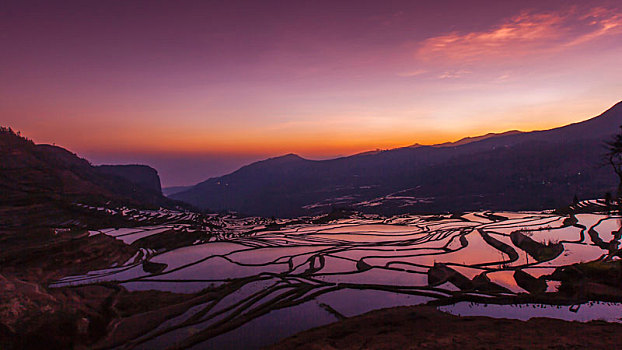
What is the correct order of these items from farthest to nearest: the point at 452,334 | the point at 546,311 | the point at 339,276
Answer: the point at 339,276 < the point at 546,311 < the point at 452,334

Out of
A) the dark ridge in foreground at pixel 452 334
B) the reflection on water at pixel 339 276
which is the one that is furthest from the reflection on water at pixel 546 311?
the dark ridge in foreground at pixel 452 334

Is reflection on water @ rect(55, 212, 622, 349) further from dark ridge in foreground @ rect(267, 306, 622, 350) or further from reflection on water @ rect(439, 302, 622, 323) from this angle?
dark ridge in foreground @ rect(267, 306, 622, 350)

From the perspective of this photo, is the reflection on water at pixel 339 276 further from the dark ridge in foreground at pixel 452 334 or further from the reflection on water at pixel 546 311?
the dark ridge in foreground at pixel 452 334

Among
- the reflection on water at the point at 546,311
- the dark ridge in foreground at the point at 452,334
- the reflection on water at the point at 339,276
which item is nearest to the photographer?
the dark ridge in foreground at the point at 452,334

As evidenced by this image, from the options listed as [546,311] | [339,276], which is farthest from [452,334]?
[339,276]

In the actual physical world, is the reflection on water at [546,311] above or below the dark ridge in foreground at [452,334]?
below

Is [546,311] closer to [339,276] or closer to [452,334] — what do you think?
[452,334]

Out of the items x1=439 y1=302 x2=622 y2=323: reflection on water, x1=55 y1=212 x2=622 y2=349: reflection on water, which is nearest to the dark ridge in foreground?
x1=439 y1=302 x2=622 y2=323: reflection on water

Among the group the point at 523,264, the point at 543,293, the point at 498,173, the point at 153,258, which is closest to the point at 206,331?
the point at 543,293
